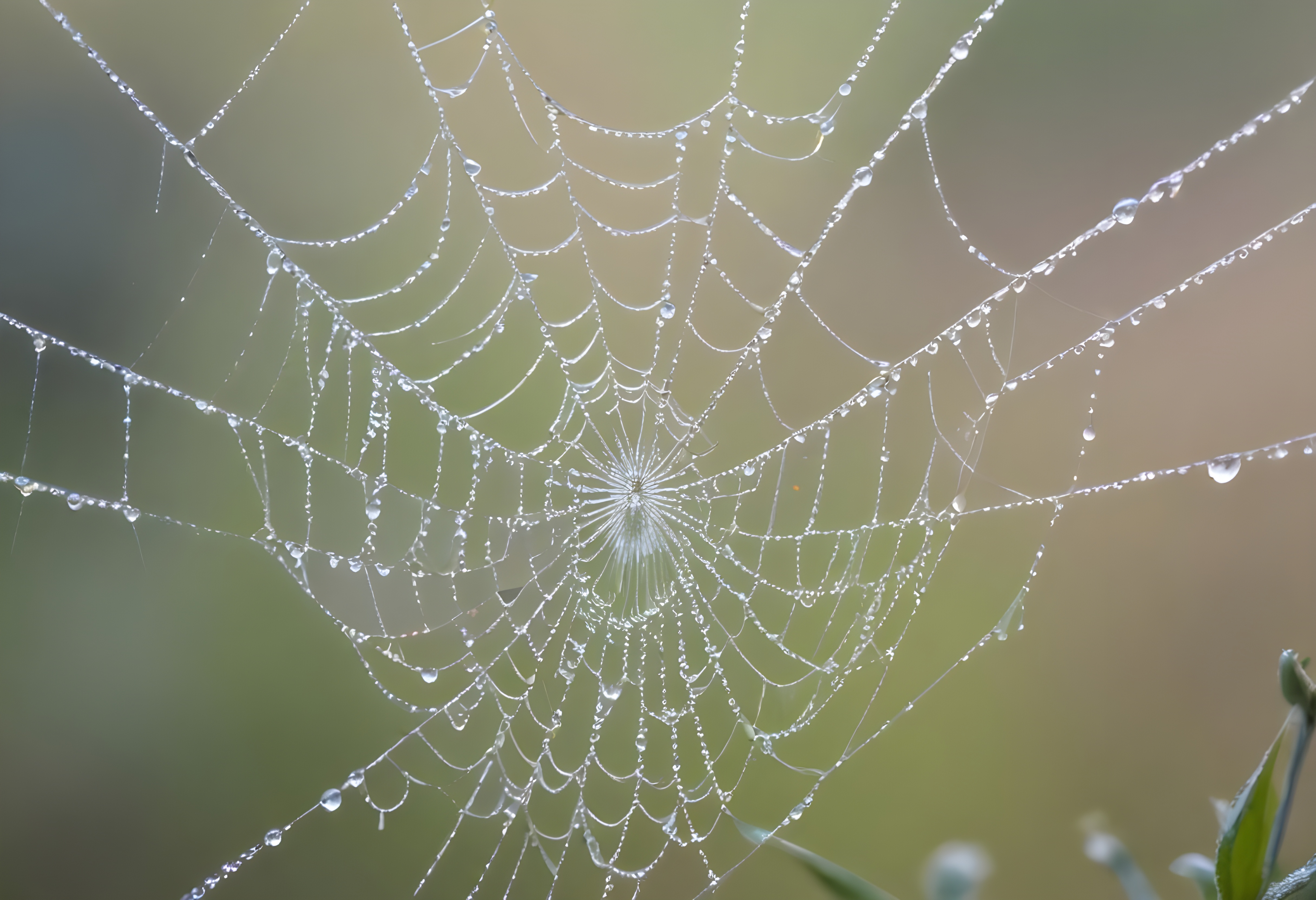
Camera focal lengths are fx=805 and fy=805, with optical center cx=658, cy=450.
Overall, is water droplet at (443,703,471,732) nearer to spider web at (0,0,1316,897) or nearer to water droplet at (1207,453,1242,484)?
spider web at (0,0,1316,897)

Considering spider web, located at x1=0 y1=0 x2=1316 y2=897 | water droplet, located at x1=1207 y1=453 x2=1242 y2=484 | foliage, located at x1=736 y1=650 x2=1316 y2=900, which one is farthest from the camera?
spider web, located at x1=0 y1=0 x2=1316 y2=897

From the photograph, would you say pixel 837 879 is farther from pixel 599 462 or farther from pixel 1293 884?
pixel 599 462

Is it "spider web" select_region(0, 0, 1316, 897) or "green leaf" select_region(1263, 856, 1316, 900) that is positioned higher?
"spider web" select_region(0, 0, 1316, 897)

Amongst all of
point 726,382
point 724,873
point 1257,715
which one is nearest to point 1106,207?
point 726,382

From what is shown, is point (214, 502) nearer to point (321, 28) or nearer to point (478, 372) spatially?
point (478, 372)

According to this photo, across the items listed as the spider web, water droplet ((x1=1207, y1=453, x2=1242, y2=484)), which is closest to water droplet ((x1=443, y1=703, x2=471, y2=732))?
the spider web

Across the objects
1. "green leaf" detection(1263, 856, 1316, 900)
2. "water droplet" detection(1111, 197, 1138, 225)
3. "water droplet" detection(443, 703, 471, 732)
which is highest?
"water droplet" detection(1111, 197, 1138, 225)

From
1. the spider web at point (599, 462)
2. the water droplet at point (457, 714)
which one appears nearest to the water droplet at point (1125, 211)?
the spider web at point (599, 462)
